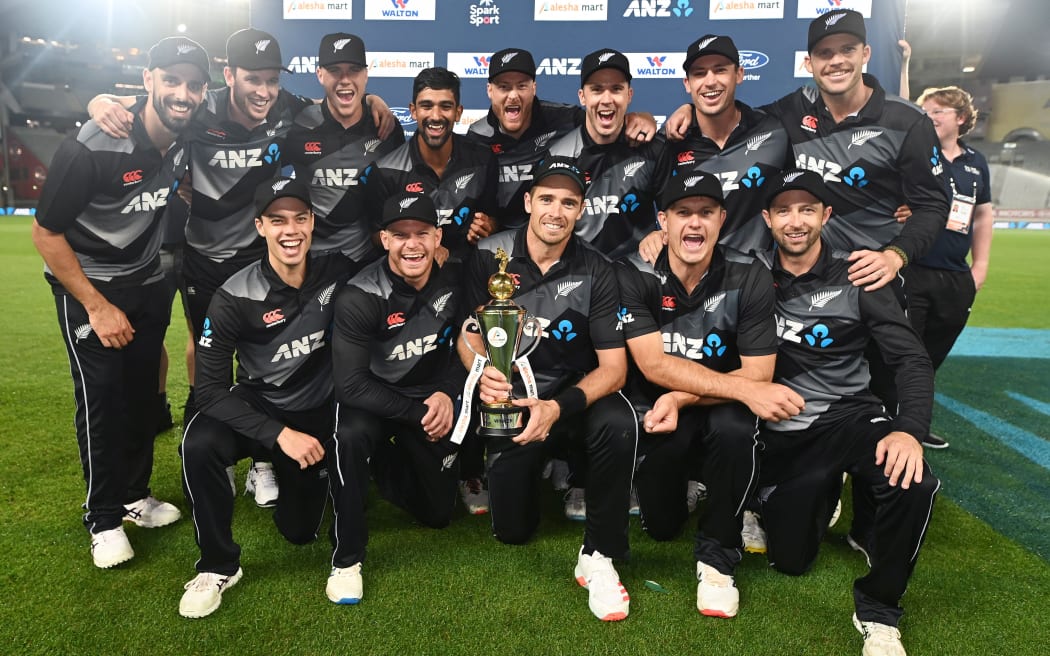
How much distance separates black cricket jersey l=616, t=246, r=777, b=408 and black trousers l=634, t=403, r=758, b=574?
257 mm

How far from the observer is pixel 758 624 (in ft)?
8.09

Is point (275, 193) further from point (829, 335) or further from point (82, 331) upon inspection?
point (829, 335)

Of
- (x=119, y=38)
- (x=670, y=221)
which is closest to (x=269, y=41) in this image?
(x=670, y=221)

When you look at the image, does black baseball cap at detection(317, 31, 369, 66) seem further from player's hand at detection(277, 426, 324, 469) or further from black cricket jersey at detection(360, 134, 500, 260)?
player's hand at detection(277, 426, 324, 469)

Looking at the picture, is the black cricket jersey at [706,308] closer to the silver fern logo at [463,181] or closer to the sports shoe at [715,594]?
the sports shoe at [715,594]

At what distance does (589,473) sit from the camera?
2.76 metres

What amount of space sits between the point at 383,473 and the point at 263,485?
0.70 meters

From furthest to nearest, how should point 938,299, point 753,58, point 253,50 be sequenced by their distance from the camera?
1. point 753,58
2. point 938,299
3. point 253,50

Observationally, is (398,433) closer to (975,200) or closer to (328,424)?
(328,424)

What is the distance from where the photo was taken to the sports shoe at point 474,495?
337 centimetres

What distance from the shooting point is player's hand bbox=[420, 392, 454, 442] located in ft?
9.18

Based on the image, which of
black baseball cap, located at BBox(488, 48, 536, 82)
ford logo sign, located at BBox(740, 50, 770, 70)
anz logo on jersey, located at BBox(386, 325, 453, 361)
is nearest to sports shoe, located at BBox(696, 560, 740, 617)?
anz logo on jersey, located at BBox(386, 325, 453, 361)

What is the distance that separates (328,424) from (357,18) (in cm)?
398

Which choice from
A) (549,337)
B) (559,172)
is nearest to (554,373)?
(549,337)
